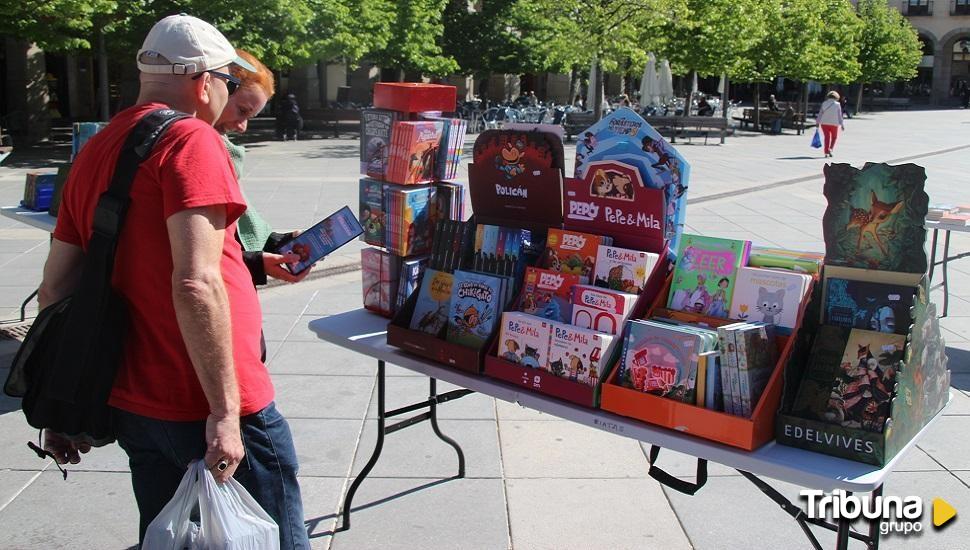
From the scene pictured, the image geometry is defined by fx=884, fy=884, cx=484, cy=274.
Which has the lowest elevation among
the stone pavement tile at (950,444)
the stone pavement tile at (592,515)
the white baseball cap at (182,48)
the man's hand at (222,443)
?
the stone pavement tile at (592,515)

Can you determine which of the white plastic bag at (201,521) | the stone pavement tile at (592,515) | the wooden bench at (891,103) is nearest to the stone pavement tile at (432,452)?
the stone pavement tile at (592,515)

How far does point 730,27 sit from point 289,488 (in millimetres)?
25814

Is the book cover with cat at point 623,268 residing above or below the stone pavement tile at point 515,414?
above

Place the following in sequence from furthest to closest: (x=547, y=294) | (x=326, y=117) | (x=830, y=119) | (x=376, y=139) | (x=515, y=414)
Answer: (x=326, y=117), (x=830, y=119), (x=515, y=414), (x=376, y=139), (x=547, y=294)

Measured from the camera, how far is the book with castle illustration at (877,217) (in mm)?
2625

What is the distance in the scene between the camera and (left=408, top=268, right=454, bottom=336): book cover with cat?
3449 millimetres

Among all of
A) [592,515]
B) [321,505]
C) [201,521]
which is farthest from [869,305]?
[321,505]

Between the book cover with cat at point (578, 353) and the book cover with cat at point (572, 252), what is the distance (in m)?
0.29

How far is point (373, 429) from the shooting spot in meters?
4.91

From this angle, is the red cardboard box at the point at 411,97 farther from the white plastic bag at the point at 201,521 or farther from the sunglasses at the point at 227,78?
the white plastic bag at the point at 201,521

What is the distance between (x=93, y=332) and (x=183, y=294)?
0.29 meters

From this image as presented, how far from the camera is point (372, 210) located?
13.0ft

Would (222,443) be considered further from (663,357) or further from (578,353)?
(663,357)

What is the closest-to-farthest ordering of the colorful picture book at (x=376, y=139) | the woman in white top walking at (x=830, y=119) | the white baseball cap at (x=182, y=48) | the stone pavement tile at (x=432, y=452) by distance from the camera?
the white baseball cap at (x=182, y=48)
the colorful picture book at (x=376, y=139)
the stone pavement tile at (x=432, y=452)
the woman in white top walking at (x=830, y=119)
